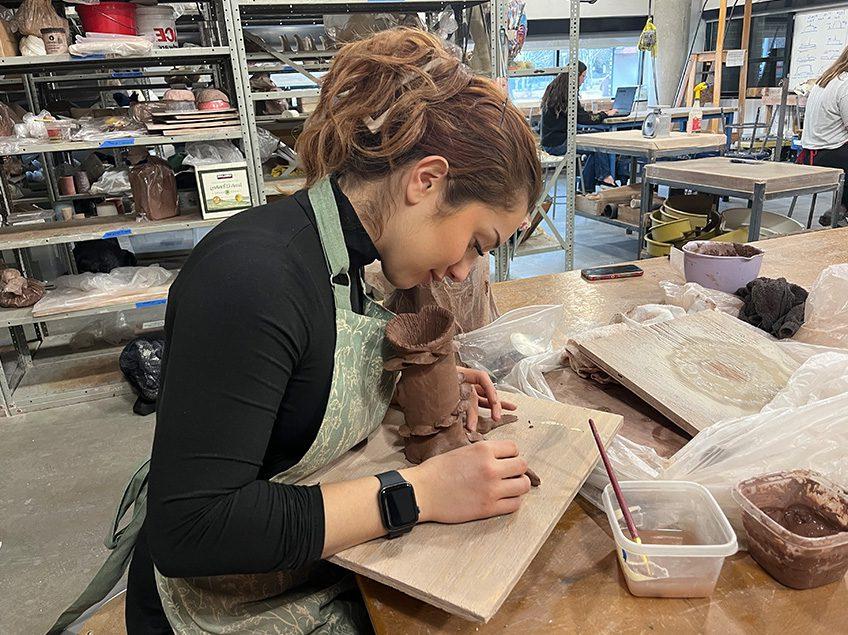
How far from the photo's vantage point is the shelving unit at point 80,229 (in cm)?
274

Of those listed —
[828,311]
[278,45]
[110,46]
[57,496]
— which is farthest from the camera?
[278,45]

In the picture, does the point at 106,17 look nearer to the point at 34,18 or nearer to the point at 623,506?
Result: the point at 34,18

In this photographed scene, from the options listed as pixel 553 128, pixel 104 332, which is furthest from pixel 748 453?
pixel 553 128

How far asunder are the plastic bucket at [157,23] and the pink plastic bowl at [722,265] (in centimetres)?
255

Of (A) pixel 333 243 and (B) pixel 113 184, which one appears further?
(B) pixel 113 184

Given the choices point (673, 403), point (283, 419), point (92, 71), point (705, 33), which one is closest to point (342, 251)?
point (283, 419)

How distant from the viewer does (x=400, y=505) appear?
75cm

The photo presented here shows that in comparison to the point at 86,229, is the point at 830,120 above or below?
above

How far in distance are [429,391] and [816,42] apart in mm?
9824

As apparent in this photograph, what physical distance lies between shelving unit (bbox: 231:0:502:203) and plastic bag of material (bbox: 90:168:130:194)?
93 cm

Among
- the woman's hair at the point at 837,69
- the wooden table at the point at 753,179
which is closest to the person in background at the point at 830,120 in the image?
the woman's hair at the point at 837,69

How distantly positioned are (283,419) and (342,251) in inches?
9.7

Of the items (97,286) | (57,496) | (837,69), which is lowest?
(57,496)

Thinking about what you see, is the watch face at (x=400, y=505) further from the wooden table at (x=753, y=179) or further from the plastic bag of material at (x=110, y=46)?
the wooden table at (x=753, y=179)
